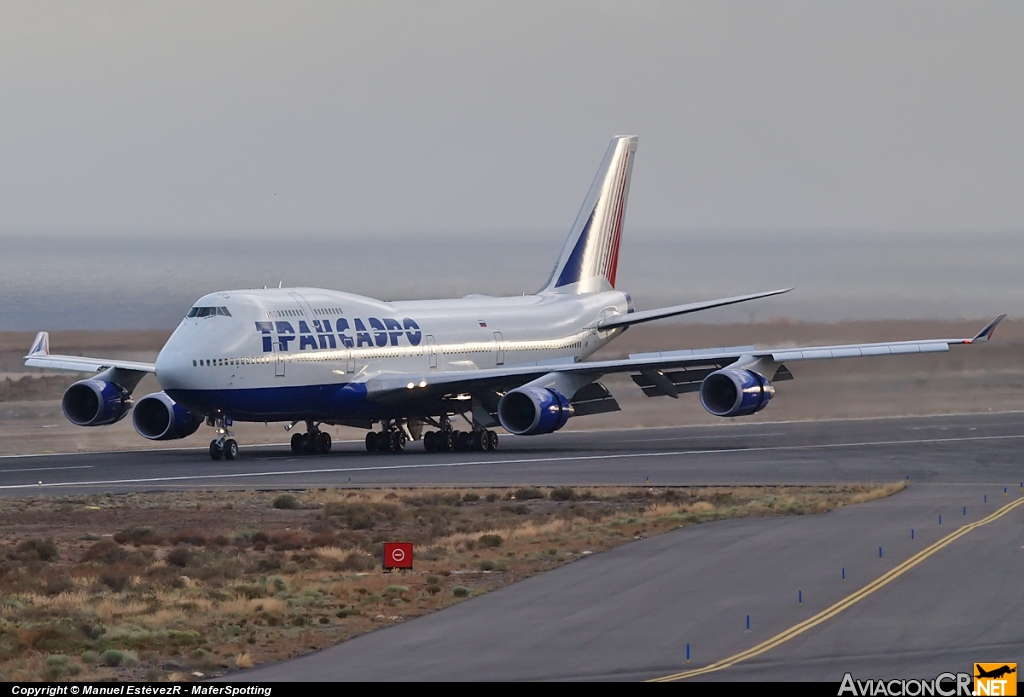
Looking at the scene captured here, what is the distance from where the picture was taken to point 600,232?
6781 cm

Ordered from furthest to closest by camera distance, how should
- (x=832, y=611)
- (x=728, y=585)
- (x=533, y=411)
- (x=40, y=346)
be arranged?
(x=40, y=346) → (x=533, y=411) → (x=728, y=585) → (x=832, y=611)

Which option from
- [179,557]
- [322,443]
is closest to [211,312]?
[322,443]

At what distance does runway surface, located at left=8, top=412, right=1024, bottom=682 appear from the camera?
20984mm

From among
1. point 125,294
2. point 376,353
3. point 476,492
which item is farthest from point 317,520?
point 125,294

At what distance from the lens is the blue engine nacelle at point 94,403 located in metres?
55.9

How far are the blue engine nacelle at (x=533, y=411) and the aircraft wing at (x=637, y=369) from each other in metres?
1.07

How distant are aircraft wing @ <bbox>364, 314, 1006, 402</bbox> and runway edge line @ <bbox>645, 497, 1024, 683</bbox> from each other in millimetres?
18793

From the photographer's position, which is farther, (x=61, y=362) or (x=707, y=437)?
(x=707, y=437)

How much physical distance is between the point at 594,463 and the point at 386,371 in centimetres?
770

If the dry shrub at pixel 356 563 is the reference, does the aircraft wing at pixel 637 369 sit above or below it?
above

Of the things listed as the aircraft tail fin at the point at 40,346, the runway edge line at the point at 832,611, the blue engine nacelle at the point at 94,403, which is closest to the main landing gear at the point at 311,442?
the blue engine nacelle at the point at 94,403

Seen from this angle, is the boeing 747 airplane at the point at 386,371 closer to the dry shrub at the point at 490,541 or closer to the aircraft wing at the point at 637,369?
the aircraft wing at the point at 637,369

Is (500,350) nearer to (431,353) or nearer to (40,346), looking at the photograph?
(431,353)

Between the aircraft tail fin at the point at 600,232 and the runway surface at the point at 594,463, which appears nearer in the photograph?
the runway surface at the point at 594,463
